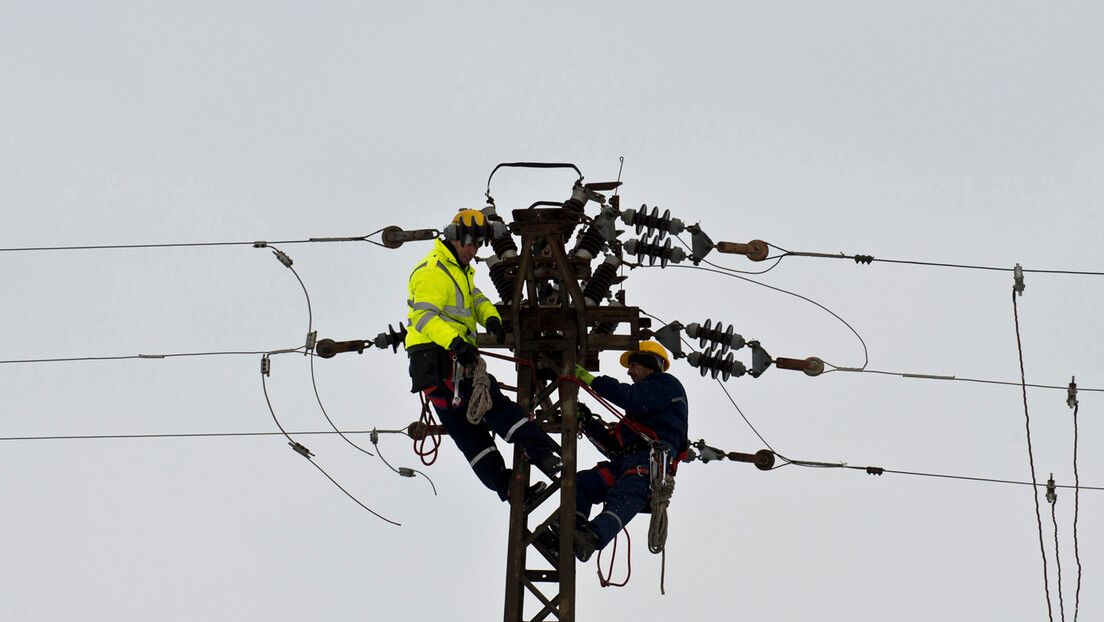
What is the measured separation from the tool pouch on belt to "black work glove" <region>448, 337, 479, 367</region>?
270mm

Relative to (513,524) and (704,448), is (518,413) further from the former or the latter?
(704,448)

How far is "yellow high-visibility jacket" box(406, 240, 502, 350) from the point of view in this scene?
36.0 feet

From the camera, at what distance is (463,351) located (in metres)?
10.6

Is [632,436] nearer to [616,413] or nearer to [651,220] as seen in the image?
[616,413]

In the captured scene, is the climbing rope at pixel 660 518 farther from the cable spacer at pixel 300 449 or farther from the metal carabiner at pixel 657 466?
the cable spacer at pixel 300 449

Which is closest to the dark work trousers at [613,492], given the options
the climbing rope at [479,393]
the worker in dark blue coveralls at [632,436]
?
the worker in dark blue coveralls at [632,436]

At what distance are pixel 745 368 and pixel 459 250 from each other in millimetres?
2307

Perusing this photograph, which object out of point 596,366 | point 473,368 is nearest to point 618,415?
point 596,366

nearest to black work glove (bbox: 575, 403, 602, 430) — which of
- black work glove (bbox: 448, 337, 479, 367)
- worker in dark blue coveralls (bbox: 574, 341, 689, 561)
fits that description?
worker in dark blue coveralls (bbox: 574, 341, 689, 561)

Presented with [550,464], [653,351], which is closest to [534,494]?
[550,464]

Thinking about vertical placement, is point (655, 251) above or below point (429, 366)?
above

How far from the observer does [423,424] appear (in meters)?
11.4

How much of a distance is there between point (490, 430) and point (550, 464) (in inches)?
26.7

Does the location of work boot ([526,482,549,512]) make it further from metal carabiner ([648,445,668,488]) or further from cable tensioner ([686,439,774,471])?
cable tensioner ([686,439,774,471])
